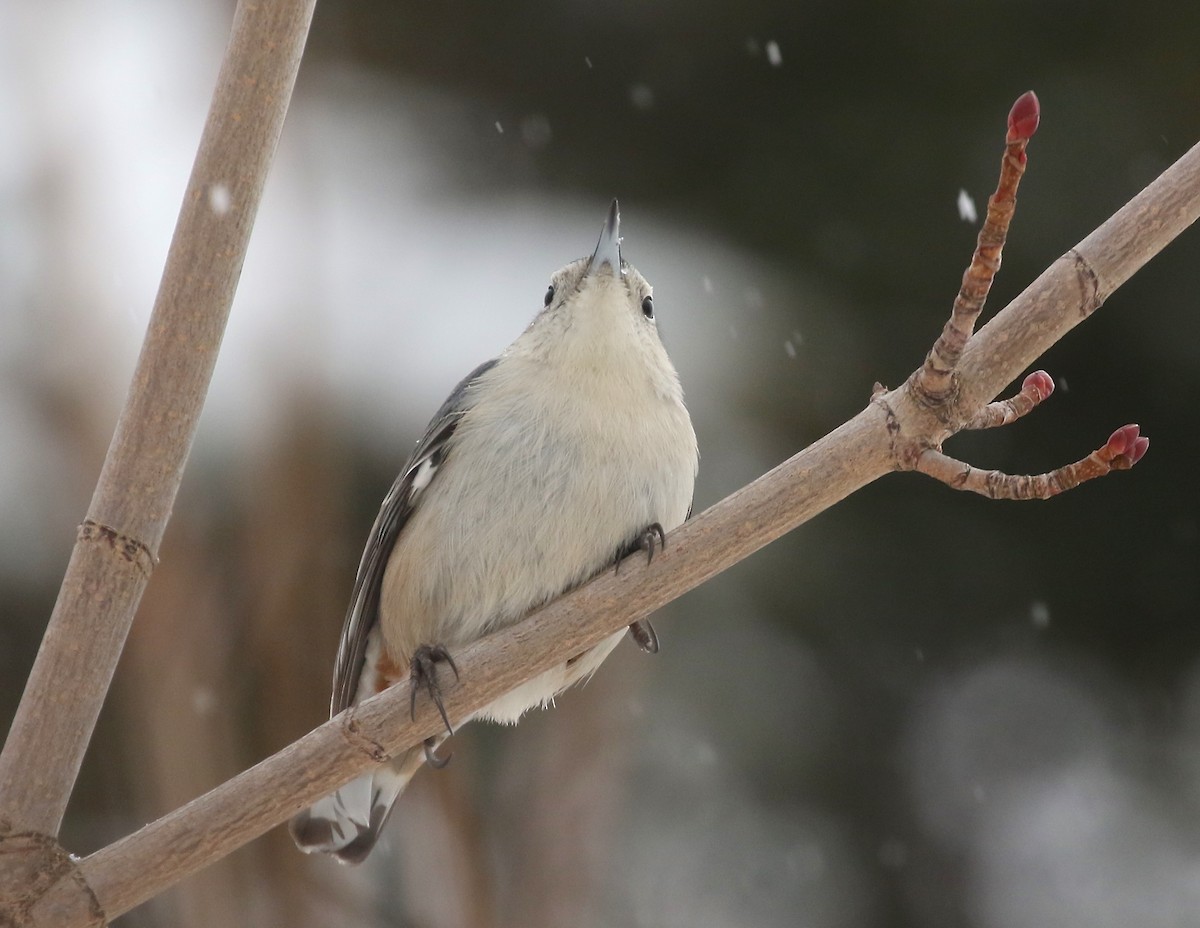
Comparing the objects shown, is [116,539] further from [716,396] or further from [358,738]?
[716,396]

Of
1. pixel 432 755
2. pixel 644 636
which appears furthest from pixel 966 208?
pixel 432 755

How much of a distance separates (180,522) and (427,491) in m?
1.56

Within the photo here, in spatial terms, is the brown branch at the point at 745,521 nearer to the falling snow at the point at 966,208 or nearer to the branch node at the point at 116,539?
the branch node at the point at 116,539

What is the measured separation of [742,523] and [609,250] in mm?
1024

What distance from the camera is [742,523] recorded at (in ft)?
6.13

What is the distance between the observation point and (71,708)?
178 cm

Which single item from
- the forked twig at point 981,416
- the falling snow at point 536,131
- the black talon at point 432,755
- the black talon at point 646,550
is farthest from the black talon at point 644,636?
the falling snow at point 536,131

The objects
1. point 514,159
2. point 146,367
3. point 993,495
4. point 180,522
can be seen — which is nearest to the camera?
point 993,495

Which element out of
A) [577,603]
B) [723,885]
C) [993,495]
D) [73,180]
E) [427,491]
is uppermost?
[73,180]

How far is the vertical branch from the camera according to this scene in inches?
69.8

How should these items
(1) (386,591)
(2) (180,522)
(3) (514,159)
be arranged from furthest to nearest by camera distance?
(3) (514,159) < (2) (180,522) < (1) (386,591)

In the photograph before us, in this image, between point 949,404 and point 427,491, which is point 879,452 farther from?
point 427,491

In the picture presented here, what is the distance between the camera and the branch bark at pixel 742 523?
1737mm

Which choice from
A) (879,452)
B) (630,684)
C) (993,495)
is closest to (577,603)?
(879,452)
